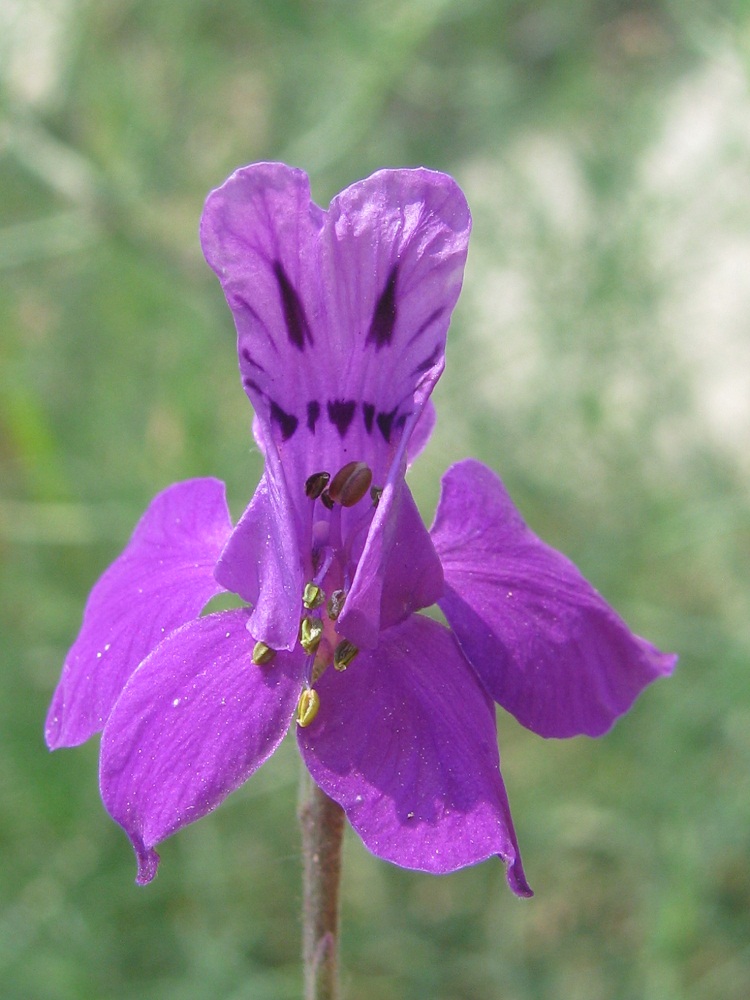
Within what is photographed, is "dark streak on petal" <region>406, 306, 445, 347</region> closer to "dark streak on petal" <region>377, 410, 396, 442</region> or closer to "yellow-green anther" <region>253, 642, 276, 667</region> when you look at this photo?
"dark streak on petal" <region>377, 410, 396, 442</region>

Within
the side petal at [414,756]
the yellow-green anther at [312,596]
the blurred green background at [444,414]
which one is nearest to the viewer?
the side petal at [414,756]

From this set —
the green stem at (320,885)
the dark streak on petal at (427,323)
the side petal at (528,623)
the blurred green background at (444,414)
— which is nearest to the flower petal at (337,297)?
the dark streak on petal at (427,323)

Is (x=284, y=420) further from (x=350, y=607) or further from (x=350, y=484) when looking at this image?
(x=350, y=607)

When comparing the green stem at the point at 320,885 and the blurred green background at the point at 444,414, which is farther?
the blurred green background at the point at 444,414

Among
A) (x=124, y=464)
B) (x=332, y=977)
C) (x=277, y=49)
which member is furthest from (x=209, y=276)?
(x=332, y=977)

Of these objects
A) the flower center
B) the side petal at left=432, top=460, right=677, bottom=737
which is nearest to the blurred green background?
the side petal at left=432, top=460, right=677, bottom=737

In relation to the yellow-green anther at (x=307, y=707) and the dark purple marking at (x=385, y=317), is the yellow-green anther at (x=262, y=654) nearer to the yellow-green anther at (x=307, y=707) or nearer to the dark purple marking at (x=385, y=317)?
the yellow-green anther at (x=307, y=707)
